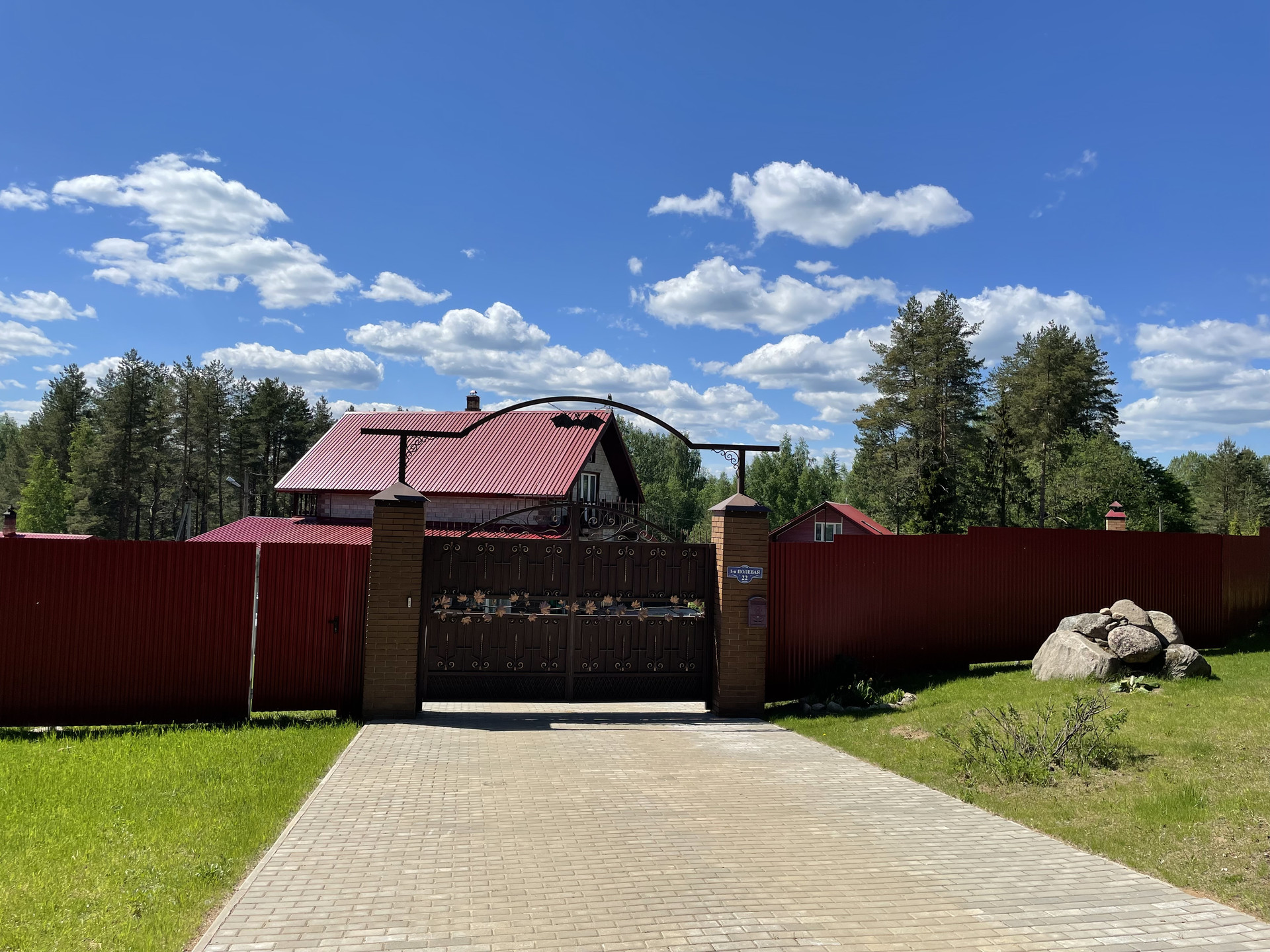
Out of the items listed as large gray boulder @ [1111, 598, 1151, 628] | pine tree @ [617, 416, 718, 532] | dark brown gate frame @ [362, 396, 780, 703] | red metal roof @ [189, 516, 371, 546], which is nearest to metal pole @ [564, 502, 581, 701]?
dark brown gate frame @ [362, 396, 780, 703]

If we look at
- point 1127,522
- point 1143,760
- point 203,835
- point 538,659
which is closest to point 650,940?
point 203,835

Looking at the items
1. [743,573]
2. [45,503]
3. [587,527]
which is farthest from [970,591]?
[45,503]

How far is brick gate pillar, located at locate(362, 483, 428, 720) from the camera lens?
31.1 ft

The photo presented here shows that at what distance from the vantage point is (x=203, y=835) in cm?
528

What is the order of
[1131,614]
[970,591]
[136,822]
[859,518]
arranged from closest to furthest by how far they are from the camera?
[136,822], [1131,614], [970,591], [859,518]

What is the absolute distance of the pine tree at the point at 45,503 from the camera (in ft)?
168

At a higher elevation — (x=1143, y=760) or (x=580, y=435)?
(x=580, y=435)

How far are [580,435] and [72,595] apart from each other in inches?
806

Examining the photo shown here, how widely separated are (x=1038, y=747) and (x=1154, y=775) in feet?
2.79

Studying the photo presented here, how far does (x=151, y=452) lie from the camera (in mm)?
51031

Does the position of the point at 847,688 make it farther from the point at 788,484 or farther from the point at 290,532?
the point at 788,484

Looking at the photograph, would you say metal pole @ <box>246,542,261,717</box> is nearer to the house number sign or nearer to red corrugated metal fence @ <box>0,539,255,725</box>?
red corrugated metal fence @ <box>0,539,255,725</box>

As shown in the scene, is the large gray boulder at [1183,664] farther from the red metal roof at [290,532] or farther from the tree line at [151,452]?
the tree line at [151,452]

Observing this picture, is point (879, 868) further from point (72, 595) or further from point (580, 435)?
point (580, 435)
